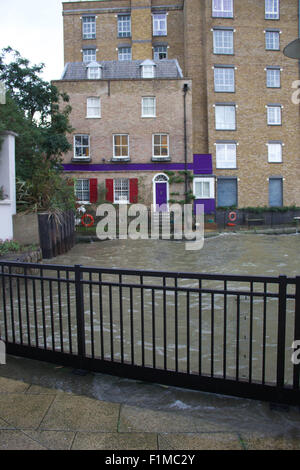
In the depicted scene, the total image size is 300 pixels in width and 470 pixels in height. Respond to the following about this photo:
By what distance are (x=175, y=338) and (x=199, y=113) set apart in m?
29.5

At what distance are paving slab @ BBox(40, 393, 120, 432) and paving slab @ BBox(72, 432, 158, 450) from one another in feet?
0.30

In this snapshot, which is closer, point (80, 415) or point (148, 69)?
point (80, 415)

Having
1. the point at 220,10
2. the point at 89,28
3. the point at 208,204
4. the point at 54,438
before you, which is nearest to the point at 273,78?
the point at 220,10

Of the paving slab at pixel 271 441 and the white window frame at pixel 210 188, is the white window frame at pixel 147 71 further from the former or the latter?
the paving slab at pixel 271 441

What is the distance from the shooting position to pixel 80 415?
3.17 metres

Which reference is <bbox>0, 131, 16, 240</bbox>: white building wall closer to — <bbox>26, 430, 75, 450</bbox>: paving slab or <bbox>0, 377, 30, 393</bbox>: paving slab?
<bbox>0, 377, 30, 393</bbox>: paving slab

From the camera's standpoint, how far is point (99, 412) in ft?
10.6

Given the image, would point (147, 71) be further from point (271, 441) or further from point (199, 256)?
point (271, 441)

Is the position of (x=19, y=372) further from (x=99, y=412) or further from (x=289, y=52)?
(x=289, y=52)

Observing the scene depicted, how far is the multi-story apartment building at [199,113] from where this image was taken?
28.4m

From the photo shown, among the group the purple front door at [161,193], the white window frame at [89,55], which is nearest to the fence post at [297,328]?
the purple front door at [161,193]

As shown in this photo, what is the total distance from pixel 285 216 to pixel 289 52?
27182 millimetres

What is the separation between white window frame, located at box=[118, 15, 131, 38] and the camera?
34.5 m
